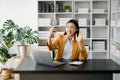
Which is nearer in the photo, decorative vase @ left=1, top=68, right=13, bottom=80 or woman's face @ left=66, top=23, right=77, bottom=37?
woman's face @ left=66, top=23, right=77, bottom=37

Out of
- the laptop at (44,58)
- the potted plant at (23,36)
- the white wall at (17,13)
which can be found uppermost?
the white wall at (17,13)

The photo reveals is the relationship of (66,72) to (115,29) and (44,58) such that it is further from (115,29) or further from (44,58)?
(115,29)

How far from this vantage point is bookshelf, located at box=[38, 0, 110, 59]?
4887 mm

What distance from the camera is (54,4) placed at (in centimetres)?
487

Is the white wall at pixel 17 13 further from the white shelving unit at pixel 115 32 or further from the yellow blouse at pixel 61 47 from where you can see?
the yellow blouse at pixel 61 47

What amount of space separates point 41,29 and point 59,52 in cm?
211

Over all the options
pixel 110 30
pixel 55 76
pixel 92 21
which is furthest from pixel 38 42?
pixel 55 76

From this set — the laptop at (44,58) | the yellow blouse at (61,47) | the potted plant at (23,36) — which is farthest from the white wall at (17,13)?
the laptop at (44,58)

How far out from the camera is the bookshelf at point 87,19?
4887 mm

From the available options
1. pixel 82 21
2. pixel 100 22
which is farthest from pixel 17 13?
pixel 100 22

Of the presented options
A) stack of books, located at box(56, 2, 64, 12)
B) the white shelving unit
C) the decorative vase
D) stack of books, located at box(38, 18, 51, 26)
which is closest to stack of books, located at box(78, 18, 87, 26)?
stack of books, located at box(56, 2, 64, 12)

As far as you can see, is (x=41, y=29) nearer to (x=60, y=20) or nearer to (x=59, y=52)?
(x=60, y=20)

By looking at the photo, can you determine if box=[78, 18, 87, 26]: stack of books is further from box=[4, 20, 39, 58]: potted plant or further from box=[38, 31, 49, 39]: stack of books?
box=[4, 20, 39, 58]: potted plant

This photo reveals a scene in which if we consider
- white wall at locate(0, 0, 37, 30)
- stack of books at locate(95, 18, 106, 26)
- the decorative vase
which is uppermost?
white wall at locate(0, 0, 37, 30)
